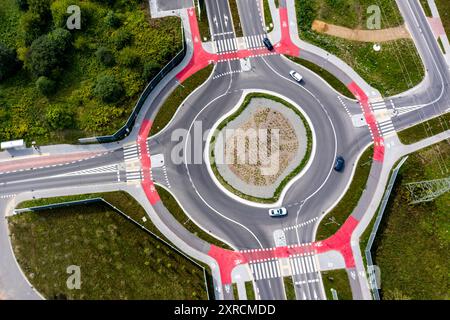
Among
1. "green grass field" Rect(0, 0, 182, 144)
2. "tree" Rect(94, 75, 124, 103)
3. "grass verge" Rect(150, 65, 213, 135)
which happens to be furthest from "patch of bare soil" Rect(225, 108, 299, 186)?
"tree" Rect(94, 75, 124, 103)

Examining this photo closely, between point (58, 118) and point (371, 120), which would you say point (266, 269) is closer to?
point (371, 120)

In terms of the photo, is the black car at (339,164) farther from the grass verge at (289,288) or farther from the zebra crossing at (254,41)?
the zebra crossing at (254,41)

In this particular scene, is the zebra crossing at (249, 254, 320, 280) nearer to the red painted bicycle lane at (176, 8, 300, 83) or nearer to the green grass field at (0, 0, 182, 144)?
the green grass field at (0, 0, 182, 144)

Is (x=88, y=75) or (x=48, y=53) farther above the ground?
(x=48, y=53)

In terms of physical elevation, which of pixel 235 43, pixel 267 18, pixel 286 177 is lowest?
pixel 286 177

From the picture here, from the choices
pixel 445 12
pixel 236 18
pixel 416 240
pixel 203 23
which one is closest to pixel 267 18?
pixel 236 18

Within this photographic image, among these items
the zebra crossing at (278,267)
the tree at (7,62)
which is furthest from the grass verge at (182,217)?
the tree at (7,62)
